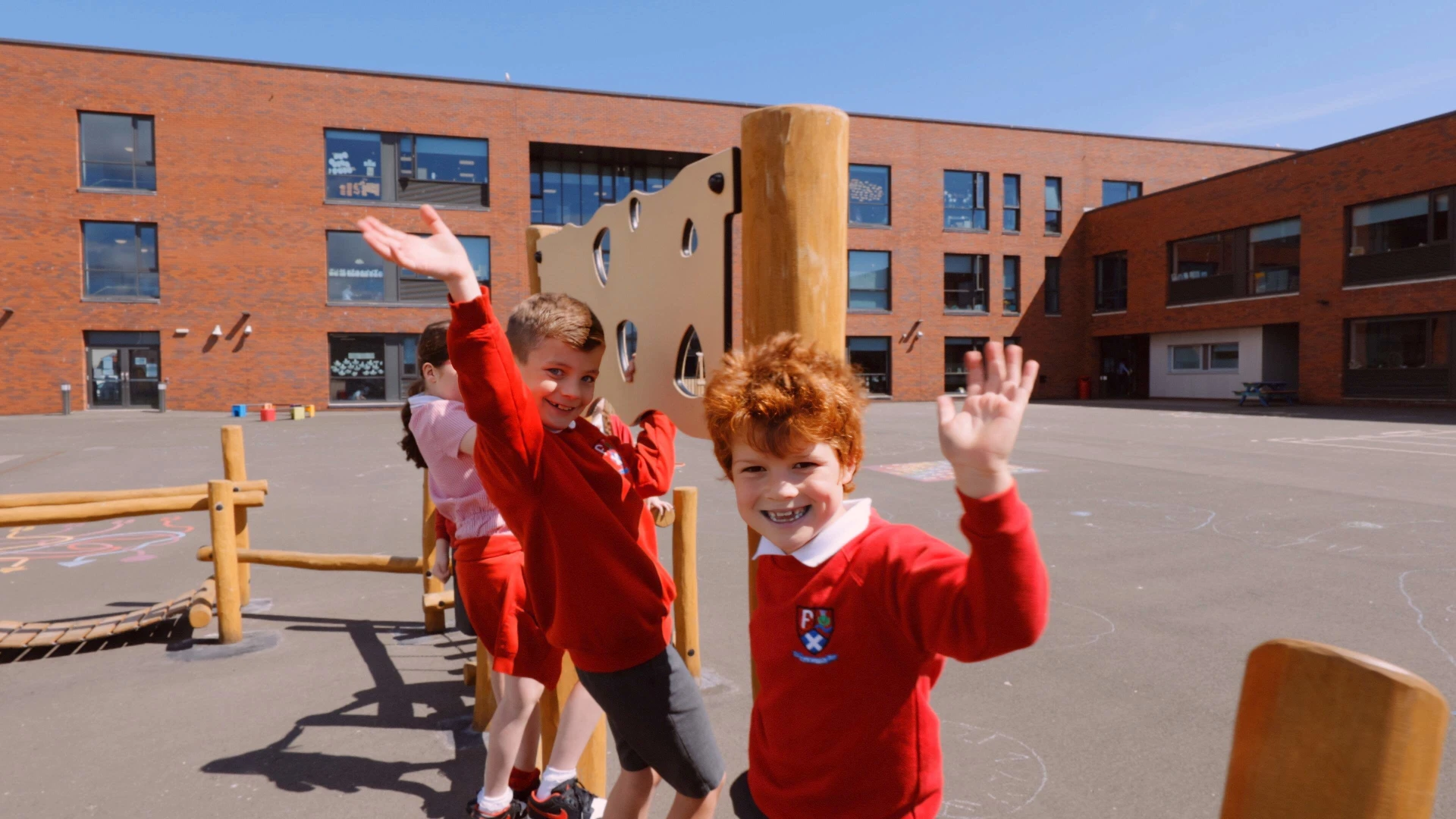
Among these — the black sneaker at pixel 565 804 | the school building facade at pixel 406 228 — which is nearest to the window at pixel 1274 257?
the school building facade at pixel 406 228

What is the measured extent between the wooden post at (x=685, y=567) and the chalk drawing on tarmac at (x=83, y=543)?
5658mm

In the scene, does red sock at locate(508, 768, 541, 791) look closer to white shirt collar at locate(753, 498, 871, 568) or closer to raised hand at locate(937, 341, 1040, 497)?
white shirt collar at locate(753, 498, 871, 568)

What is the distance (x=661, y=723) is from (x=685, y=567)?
1467mm

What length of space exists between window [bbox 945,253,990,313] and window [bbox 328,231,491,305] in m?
18.6

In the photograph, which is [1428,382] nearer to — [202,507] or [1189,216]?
[1189,216]

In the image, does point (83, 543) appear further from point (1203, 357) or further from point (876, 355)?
point (1203, 357)

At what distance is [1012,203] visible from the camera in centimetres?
3488

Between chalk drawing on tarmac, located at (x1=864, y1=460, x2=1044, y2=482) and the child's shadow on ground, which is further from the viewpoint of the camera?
chalk drawing on tarmac, located at (x1=864, y1=460, x2=1044, y2=482)

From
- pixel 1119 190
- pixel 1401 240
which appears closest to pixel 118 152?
pixel 1119 190

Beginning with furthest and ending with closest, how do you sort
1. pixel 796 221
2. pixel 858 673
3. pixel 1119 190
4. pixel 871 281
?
1. pixel 1119 190
2. pixel 871 281
3. pixel 796 221
4. pixel 858 673

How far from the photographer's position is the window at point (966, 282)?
112 feet

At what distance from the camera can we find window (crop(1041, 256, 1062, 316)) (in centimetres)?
3525

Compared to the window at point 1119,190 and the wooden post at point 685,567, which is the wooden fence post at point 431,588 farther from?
the window at point 1119,190

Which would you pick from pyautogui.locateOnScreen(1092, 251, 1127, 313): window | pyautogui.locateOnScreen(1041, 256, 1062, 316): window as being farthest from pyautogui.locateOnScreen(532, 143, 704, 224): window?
pyautogui.locateOnScreen(1092, 251, 1127, 313): window
